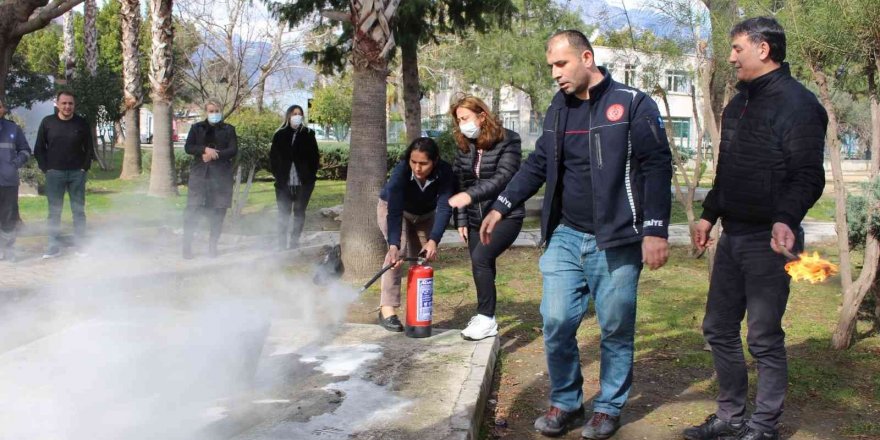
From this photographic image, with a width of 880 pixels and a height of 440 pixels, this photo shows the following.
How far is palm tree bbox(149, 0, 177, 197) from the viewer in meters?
17.1

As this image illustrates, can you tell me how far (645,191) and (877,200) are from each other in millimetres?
2599

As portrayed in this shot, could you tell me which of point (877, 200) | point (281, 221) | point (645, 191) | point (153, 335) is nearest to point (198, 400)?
point (153, 335)

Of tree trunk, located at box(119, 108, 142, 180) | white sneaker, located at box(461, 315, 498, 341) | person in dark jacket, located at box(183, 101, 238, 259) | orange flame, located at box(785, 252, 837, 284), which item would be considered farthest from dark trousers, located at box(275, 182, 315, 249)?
tree trunk, located at box(119, 108, 142, 180)

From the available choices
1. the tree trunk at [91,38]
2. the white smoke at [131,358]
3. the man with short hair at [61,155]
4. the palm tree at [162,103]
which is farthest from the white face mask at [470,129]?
the tree trunk at [91,38]

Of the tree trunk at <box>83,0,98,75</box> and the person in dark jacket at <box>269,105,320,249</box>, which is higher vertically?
the tree trunk at <box>83,0,98,75</box>

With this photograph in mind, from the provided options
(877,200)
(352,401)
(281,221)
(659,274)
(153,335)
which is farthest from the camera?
(281,221)

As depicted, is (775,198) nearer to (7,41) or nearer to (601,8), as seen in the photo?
(601,8)

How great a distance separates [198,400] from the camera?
4172 mm

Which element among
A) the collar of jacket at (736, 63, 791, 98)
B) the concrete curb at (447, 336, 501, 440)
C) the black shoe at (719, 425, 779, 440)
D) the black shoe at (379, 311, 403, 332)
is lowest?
the black shoe at (719, 425, 779, 440)

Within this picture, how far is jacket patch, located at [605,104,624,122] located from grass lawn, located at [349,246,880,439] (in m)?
1.64

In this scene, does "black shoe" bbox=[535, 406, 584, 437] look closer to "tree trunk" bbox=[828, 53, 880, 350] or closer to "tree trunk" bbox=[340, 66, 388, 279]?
"tree trunk" bbox=[828, 53, 880, 350]

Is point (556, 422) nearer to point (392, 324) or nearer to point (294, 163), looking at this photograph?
point (392, 324)

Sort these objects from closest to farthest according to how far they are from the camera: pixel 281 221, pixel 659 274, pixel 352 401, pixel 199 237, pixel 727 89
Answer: pixel 352 401, pixel 727 89, pixel 659 274, pixel 281 221, pixel 199 237

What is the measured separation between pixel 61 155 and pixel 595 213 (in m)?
7.21
